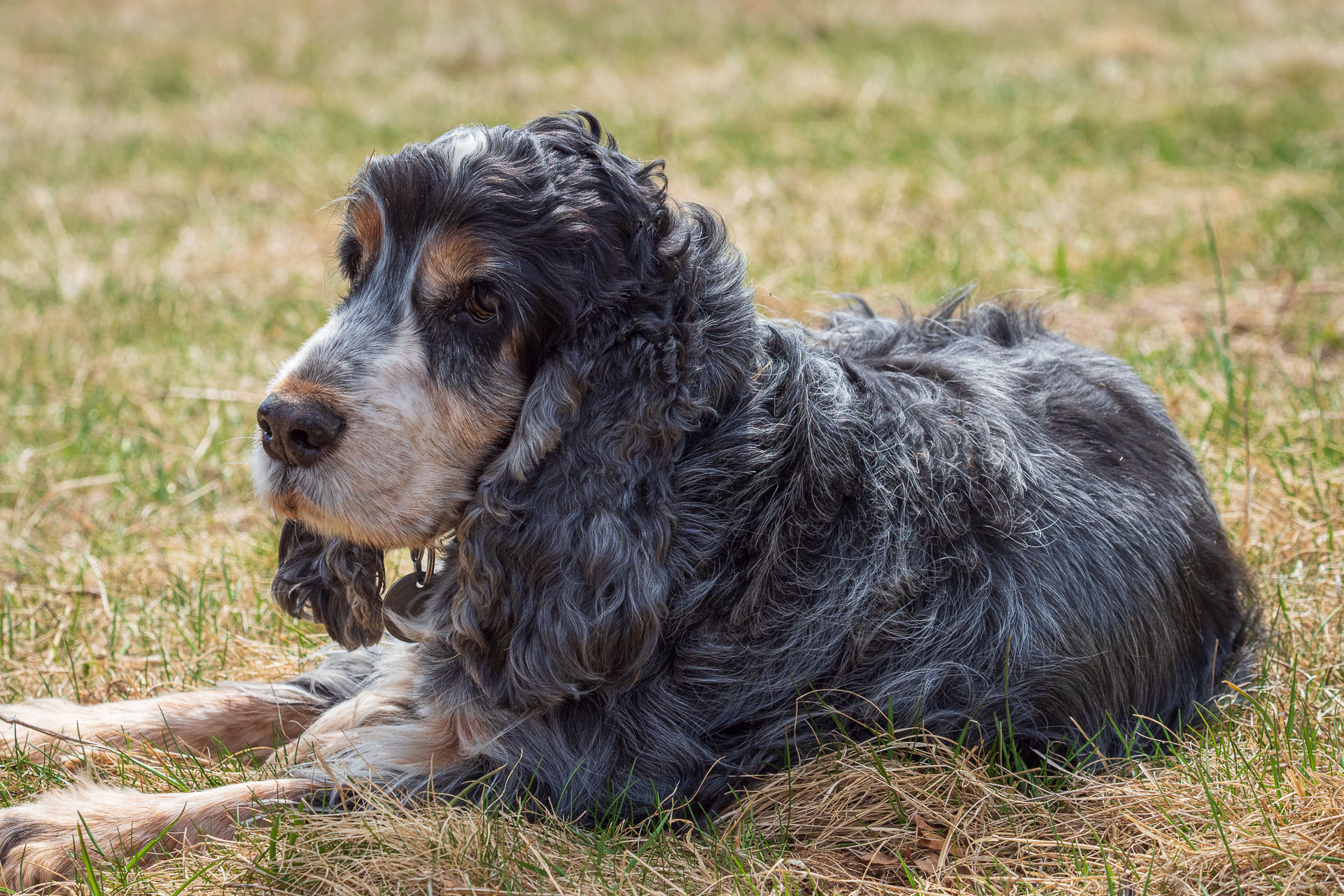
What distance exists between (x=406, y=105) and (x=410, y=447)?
395 inches

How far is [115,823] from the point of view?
9.28 feet

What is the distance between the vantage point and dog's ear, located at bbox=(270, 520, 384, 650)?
320 cm

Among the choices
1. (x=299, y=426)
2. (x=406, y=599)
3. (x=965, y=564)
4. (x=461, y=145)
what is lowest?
(x=406, y=599)

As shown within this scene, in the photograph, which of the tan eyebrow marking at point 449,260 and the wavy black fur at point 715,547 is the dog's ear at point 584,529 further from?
the tan eyebrow marking at point 449,260

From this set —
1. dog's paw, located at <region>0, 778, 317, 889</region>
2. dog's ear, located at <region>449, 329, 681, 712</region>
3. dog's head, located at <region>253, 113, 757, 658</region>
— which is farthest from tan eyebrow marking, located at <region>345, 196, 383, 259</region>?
dog's paw, located at <region>0, 778, 317, 889</region>

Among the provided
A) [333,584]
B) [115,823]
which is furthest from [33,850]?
[333,584]

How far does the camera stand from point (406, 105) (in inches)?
473

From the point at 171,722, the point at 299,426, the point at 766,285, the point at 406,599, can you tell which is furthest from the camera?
the point at 766,285

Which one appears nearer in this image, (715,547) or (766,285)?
(715,547)

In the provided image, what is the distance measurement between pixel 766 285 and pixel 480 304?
4.26 metres

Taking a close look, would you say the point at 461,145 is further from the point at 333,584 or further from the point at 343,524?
the point at 333,584

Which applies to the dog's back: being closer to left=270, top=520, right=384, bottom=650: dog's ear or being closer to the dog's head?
the dog's head

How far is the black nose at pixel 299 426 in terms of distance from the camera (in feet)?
8.95

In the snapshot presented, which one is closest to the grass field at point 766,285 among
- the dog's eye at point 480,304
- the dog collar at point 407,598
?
the dog collar at point 407,598
